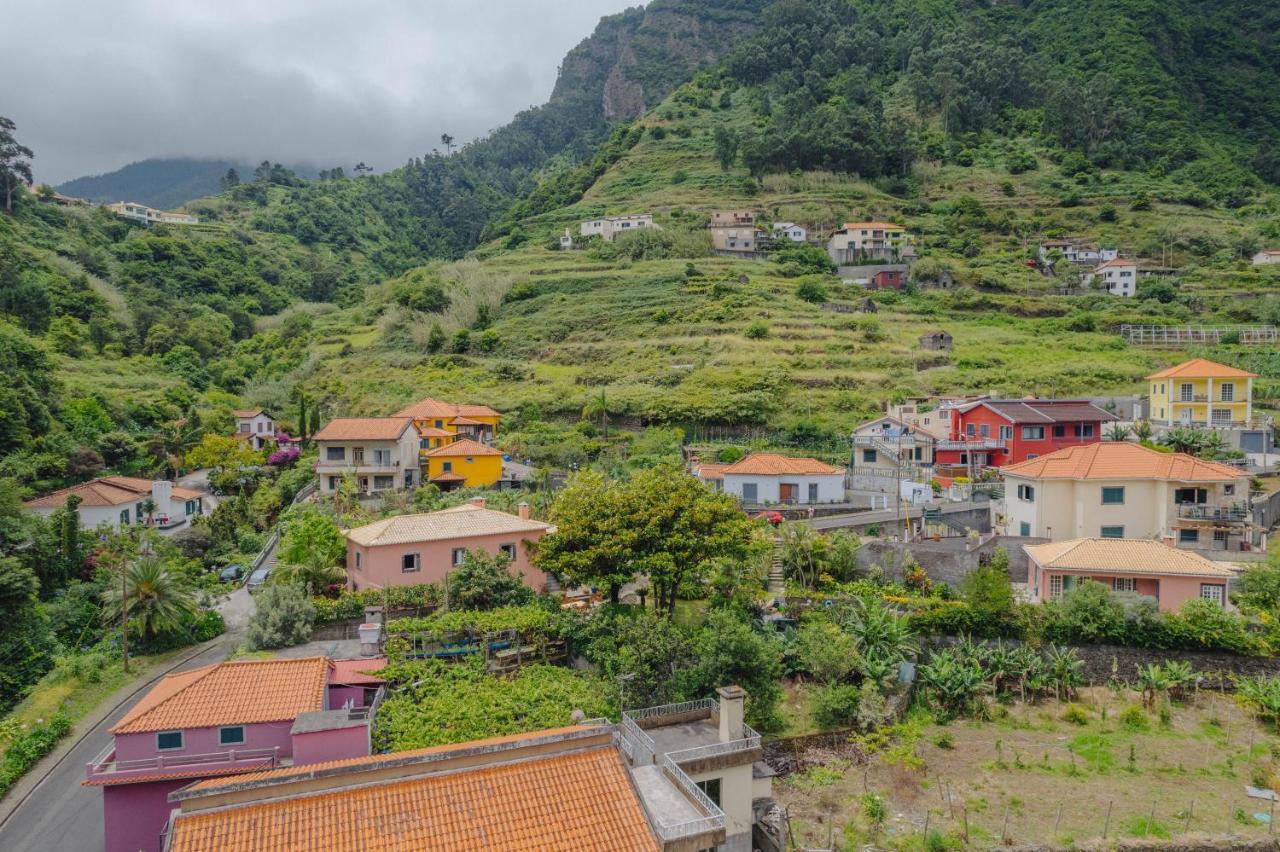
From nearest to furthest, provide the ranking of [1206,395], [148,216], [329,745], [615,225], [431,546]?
[329,745] → [431,546] → [1206,395] → [615,225] → [148,216]

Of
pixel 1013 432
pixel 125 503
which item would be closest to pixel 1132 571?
pixel 1013 432

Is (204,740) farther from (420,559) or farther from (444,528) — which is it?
(444,528)

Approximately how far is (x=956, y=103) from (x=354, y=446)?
108040 mm

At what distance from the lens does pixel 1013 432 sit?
41.2 metres

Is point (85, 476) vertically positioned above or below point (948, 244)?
below

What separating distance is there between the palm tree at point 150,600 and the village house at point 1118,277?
79912 mm

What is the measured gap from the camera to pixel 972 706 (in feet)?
71.8

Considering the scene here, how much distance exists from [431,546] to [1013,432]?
2938 cm

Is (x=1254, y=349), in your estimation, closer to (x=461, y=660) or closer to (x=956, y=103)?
(x=461, y=660)

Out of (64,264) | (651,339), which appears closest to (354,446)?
(651,339)

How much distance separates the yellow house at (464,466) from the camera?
145 ft

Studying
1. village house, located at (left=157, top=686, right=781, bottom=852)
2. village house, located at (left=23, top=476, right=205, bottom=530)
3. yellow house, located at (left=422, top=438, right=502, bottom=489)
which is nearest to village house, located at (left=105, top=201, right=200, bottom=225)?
village house, located at (left=23, top=476, right=205, bottom=530)

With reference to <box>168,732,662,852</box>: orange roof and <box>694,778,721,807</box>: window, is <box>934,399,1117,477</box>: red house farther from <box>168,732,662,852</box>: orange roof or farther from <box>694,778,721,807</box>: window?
<box>168,732,662,852</box>: orange roof

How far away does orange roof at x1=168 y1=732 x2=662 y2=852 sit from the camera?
10.5 m
